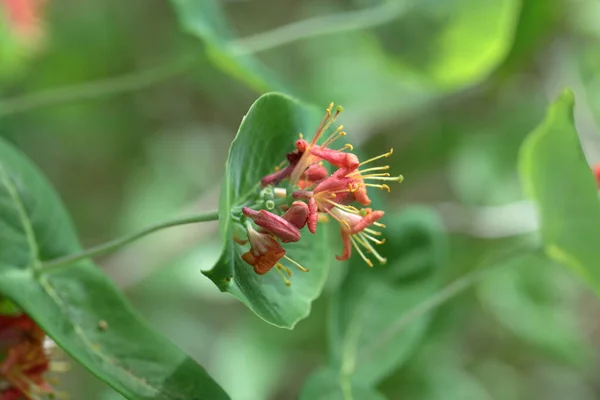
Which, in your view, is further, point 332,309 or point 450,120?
point 450,120

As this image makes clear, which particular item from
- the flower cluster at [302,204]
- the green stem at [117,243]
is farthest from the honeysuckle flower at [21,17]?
the flower cluster at [302,204]

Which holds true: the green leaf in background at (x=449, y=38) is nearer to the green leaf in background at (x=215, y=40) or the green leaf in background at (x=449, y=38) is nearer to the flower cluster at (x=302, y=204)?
the green leaf in background at (x=215, y=40)

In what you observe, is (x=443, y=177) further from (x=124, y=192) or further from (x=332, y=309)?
(x=332, y=309)

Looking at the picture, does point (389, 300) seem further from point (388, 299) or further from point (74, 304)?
point (74, 304)

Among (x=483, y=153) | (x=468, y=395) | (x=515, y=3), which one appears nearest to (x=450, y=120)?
(x=483, y=153)

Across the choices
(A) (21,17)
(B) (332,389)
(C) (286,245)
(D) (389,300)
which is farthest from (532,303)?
(A) (21,17)
